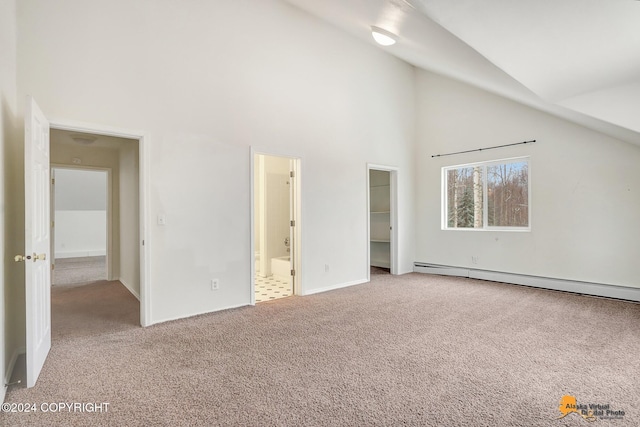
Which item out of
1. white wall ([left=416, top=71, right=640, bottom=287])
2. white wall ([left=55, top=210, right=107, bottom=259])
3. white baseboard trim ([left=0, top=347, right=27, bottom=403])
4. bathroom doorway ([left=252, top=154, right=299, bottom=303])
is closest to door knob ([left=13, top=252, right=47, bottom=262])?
white baseboard trim ([left=0, top=347, right=27, bottom=403])

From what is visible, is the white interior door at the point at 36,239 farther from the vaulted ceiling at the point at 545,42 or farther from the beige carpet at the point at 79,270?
the beige carpet at the point at 79,270

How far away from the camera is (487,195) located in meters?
5.79

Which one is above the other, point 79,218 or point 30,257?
point 79,218

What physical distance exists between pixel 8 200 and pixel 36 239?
0.41 metres

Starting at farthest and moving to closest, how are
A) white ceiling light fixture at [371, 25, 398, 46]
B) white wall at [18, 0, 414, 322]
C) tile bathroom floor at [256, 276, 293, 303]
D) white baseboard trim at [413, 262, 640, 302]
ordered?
tile bathroom floor at [256, 276, 293, 303] < white baseboard trim at [413, 262, 640, 302] < white ceiling light fixture at [371, 25, 398, 46] < white wall at [18, 0, 414, 322]

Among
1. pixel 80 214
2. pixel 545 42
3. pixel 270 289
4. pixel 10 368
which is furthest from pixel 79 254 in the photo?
pixel 545 42

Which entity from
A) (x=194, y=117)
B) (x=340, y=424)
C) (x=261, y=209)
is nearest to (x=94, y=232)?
(x=261, y=209)

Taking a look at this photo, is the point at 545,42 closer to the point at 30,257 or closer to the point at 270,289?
the point at 30,257

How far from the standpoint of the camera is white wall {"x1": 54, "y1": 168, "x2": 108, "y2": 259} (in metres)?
8.52

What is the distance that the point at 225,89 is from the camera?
404 cm

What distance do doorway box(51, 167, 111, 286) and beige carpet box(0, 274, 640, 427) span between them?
595 cm

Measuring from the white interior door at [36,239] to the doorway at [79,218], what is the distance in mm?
5622

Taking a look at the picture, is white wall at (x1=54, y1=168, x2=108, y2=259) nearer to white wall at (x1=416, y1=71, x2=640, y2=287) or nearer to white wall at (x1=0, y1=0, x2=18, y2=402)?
white wall at (x1=0, y1=0, x2=18, y2=402)

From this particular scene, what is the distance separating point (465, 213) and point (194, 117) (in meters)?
4.70
